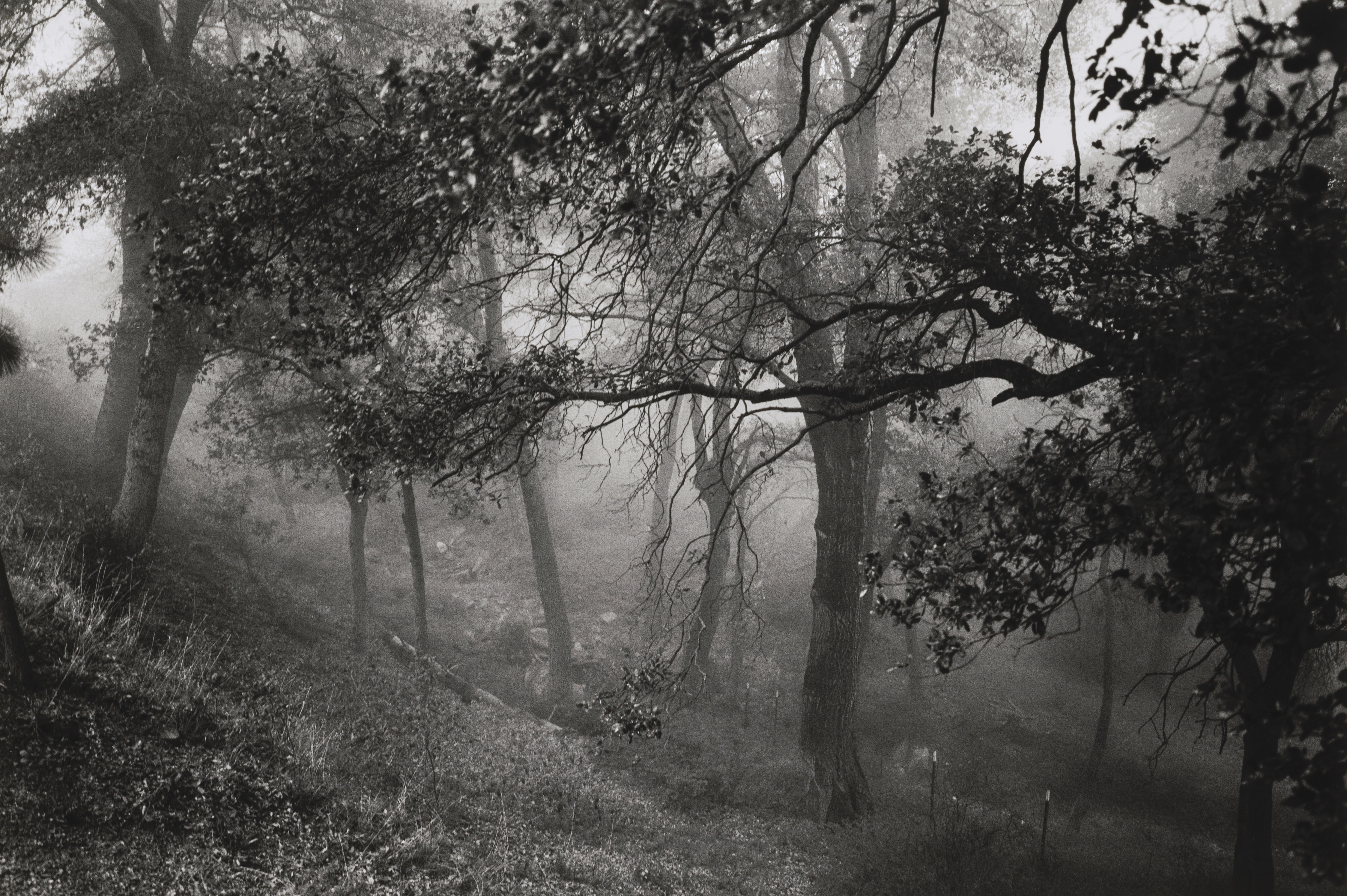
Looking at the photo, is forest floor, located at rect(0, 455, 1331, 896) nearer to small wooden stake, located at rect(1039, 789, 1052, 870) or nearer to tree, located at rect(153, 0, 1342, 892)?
small wooden stake, located at rect(1039, 789, 1052, 870)

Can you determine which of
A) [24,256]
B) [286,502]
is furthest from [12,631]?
[286,502]

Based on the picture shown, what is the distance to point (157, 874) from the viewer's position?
4.66 meters

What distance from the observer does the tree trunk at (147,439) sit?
392 inches

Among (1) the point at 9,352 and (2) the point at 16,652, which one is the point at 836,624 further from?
(1) the point at 9,352

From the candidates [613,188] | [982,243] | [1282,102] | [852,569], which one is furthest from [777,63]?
[1282,102]

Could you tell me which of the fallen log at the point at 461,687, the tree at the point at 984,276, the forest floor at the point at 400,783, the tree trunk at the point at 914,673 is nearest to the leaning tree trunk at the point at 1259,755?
the tree at the point at 984,276

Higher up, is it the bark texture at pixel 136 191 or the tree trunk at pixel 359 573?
the bark texture at pixel 136 191

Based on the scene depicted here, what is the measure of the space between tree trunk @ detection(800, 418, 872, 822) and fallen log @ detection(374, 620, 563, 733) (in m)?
5.69

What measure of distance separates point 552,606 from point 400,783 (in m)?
10.3

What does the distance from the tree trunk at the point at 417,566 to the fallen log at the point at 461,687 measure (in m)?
0.32

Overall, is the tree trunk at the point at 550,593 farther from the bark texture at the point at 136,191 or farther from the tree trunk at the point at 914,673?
the tree trunk at the point at 914,673

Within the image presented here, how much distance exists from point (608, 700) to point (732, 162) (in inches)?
174

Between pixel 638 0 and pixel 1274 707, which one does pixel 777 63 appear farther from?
pixel 1274 707

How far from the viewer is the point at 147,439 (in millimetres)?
10039
